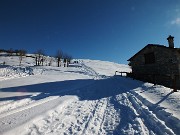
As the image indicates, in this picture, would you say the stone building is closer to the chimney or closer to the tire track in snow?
the chimney

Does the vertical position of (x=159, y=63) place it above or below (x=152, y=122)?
above

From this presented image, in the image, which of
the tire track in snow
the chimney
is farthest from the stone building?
the tire track in snow

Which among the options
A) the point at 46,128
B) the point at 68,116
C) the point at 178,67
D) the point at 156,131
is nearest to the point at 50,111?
the point at 68,116

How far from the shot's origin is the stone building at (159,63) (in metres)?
22.9

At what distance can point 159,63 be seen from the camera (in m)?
24.8

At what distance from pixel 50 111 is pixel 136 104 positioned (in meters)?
4.80

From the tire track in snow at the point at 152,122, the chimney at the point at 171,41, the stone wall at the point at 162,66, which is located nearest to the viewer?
the tire track in snow at the point at 152,122

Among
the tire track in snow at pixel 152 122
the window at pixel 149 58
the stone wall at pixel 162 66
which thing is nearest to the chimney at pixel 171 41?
the stone wall at pixel 162 66

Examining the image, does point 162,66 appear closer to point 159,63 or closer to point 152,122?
point 159,63

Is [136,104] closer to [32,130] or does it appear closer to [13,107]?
[32,130]

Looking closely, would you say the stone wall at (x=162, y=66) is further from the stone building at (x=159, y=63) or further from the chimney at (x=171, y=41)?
the chimney at (x=171, y=41)

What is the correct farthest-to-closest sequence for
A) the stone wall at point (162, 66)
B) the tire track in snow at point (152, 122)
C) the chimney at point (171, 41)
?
the chimney at point (171, 41), the stone wall at point (162, 66), the tire track in snow at point (152, 122)

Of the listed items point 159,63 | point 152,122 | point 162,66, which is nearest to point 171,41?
point 159,63

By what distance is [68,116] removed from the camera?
8.21m
